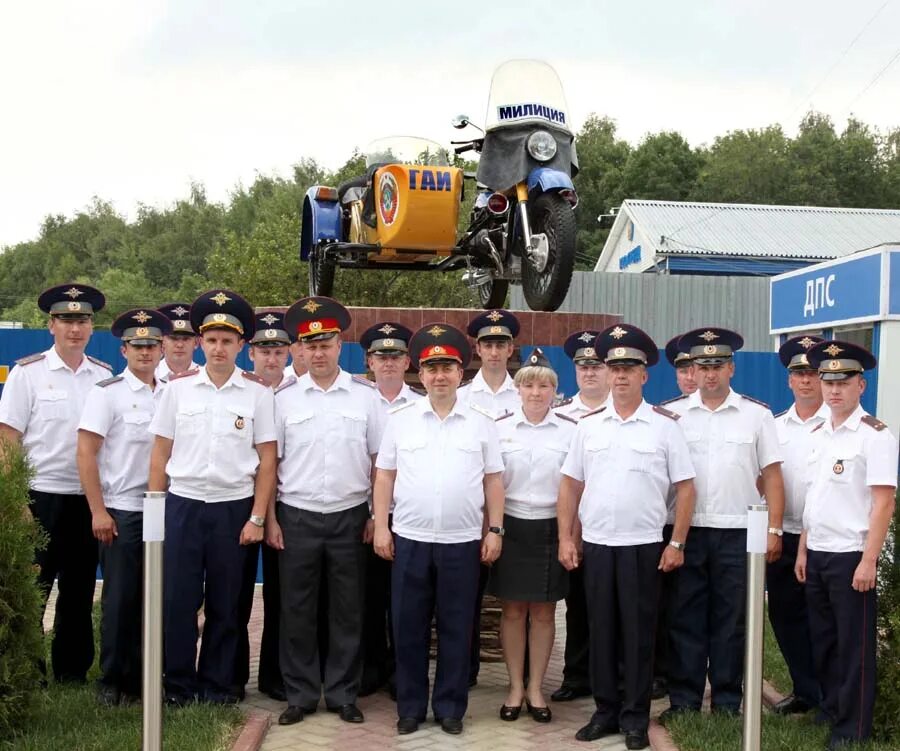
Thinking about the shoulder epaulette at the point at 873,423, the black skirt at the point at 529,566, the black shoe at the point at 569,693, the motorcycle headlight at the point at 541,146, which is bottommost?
the black shoe at the point at 569,693

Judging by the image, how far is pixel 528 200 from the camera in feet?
23.0

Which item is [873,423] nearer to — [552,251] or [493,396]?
[493,396]

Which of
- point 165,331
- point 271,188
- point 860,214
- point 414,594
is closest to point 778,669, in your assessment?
point 414,594

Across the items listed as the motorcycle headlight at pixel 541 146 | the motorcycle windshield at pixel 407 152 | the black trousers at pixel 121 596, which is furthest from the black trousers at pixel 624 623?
the motorcycle windshield at pixel 407 152

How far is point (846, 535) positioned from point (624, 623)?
3.40 ft

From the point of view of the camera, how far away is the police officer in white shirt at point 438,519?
5211 millimetres

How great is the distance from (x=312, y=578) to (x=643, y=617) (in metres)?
1.53

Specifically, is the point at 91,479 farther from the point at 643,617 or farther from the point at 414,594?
the point at 643,617

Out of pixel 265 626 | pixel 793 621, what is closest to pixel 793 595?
pixel 793 621

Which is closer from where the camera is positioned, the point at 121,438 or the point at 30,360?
the point at 121,438

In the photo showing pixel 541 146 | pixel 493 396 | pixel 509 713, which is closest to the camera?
pixel 509 713

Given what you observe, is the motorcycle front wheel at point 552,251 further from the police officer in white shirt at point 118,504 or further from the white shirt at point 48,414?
the white shirt at point 48,414

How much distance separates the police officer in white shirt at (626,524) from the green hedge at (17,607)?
2.32m

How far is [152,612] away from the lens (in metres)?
4.10
